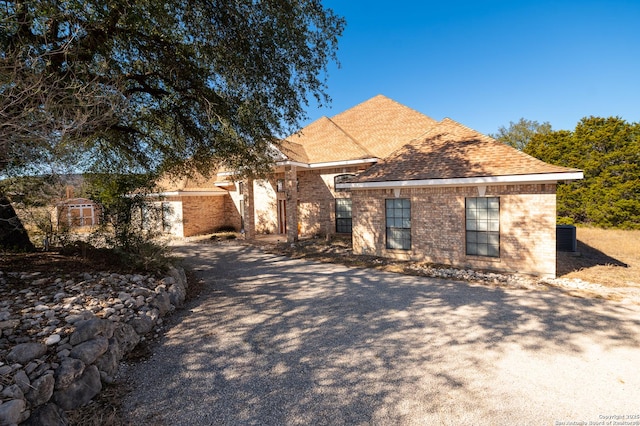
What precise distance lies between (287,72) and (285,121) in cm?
136

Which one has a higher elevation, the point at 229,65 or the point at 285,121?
the point at 229,65

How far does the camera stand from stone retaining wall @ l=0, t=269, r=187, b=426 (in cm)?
311

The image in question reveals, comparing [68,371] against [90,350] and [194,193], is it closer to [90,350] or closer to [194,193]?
[90,350]

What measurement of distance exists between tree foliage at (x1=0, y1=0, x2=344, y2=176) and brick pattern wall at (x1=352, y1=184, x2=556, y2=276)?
17.2ft

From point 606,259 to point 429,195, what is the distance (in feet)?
25.0

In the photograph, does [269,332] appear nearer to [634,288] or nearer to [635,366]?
[635,366]

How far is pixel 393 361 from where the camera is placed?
14.5ft

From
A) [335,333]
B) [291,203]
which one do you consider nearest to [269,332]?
[335,333]

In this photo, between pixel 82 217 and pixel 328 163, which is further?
pixel 328 163

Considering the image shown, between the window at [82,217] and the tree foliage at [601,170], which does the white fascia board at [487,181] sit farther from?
the tree foliage at [601,170]

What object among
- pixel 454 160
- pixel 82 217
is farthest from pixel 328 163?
pixel 82 217

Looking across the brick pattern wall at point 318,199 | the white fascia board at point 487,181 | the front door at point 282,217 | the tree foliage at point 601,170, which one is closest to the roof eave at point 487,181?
the white fascia board at point 487,181

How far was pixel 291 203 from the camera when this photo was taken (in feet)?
51.3

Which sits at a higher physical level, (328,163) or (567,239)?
(328,163)
